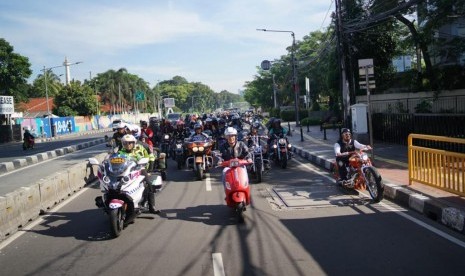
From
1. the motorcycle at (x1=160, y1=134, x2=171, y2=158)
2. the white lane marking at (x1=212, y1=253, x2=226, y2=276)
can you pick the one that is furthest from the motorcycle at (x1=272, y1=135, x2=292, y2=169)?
the white lane marking at (x1=212, y1=253, x2=226, y2=276)

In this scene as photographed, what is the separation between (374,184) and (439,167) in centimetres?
114

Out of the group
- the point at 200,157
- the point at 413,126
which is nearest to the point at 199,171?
the point at 200,157

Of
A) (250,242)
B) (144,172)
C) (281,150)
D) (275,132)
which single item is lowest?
(250,242)

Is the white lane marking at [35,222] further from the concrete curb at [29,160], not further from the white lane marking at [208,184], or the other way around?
the concrete curb at [29,160]

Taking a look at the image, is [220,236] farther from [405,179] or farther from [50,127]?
[50,127]

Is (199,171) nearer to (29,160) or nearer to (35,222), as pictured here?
(35,222)

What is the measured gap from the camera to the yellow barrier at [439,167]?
293 inches

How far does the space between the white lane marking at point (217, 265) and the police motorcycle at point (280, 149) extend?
8181 millimetres

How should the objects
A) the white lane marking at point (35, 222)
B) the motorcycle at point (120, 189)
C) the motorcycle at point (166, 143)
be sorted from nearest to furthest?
the motorcycle at point (120, 189) < the white lane marking at point (35, 222) < the motorcycle at point (166, 143)

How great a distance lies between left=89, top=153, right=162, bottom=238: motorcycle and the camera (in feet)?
22.1

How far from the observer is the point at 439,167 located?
8.03m

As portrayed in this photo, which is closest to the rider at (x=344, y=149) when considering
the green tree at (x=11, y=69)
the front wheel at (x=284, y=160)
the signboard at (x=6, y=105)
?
the front wheel at (x=284, y=160)

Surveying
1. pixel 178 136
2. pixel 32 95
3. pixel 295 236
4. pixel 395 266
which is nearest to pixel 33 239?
pixel 295 236

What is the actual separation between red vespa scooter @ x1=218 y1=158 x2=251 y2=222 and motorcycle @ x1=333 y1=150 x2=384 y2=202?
246 cm
